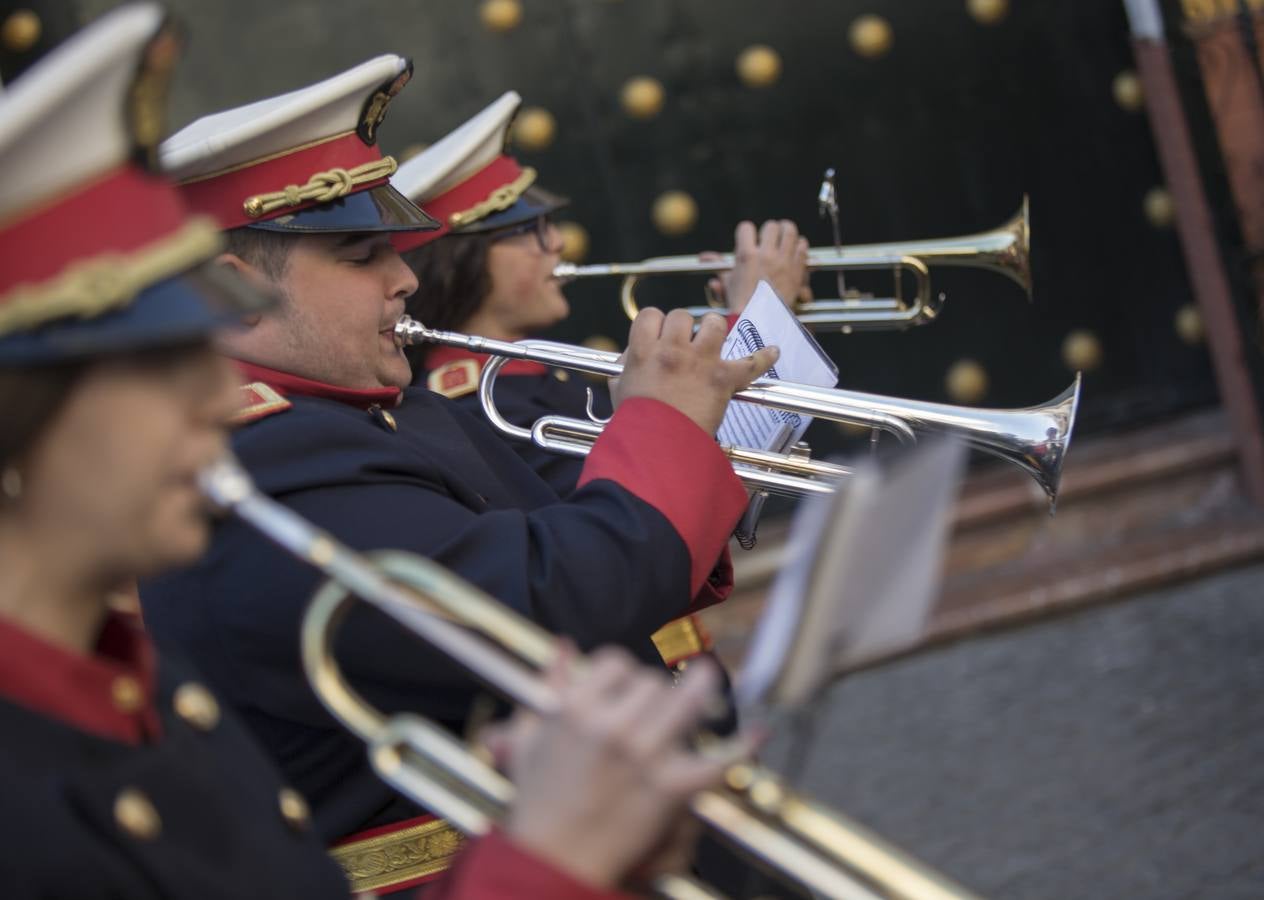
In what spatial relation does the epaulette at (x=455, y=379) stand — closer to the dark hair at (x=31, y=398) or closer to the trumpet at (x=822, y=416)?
the trumpet at (x=822, y=416)

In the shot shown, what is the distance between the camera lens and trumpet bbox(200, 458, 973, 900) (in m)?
1.29

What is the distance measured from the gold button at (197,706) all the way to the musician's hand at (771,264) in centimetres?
190

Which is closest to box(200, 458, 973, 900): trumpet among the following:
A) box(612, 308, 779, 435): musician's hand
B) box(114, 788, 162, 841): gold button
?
box(114, 788, 162, 841): gold button

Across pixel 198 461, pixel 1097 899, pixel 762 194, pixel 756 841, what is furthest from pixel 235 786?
pixel 762 194

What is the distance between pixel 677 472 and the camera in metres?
2.06

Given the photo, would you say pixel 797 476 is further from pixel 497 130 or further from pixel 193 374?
pixel 193 374

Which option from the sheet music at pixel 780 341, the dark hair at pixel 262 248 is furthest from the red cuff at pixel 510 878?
the sheet music at pixel 780 341

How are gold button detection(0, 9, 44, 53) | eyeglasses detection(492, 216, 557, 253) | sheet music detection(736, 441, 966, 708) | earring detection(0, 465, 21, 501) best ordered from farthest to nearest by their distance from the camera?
1. gold button detection(0, 9, 44, 53)
2. eyeglasses detection(492, 216, 557, 253)
3. earring detection(0, 465, 21, 501)
4. sheet music detection(736, 441, 966, 708)

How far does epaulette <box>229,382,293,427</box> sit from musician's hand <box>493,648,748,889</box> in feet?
3.12

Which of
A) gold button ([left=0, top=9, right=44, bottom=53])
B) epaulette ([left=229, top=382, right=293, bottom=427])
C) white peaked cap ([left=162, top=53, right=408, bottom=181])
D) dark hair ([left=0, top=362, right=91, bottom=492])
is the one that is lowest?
epaulette ([left=229, top=382, right=293, bottom=427])

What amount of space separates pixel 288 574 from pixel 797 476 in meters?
0.96

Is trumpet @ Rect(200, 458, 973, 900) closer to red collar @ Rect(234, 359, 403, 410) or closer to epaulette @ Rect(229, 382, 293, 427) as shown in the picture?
epaulette @ Rect(229, 382, 293, 427)

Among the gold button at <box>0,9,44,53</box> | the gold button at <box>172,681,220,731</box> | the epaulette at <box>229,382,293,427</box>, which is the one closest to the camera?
the gold button at <box>172,681,220,731</box>

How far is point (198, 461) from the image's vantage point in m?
1.26
